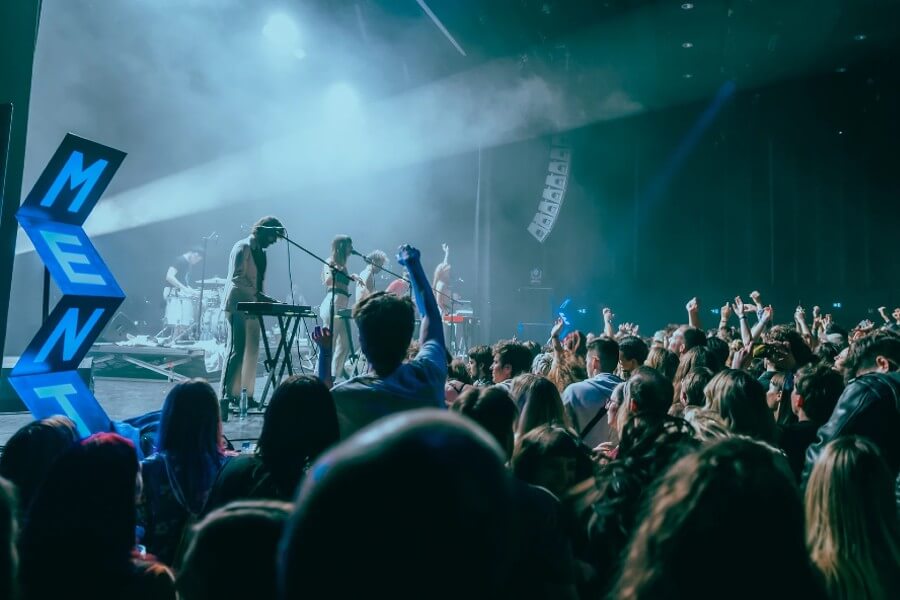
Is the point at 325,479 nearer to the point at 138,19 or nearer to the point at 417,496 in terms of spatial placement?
the point at 417,496

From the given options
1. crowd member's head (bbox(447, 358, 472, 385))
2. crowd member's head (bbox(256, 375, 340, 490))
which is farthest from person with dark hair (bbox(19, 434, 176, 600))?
crowd member's head (bbox(447, 358, 472, 385))

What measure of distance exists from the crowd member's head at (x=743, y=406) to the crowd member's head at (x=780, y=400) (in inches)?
48.9

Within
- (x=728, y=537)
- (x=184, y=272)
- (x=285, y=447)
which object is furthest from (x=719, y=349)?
(x=184, y=272)

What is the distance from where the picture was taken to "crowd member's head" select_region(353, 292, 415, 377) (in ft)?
8.25

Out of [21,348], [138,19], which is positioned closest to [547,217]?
[138,19]

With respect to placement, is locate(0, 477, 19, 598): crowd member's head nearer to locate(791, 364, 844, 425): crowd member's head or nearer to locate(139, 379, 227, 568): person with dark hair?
locate(139, 379, 227, 568): person with dark hair

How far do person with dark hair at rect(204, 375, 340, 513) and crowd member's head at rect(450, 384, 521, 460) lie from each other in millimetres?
498

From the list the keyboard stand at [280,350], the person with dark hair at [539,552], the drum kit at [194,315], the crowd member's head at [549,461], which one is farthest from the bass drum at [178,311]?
the person with dark hair at [539,552]

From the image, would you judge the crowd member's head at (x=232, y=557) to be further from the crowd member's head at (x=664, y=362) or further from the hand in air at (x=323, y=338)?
the crowd member's head at (x=664, y=362)

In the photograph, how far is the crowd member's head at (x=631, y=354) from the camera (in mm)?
4902

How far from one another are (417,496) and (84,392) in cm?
436

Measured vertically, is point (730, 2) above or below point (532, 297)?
above

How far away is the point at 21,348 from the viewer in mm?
13547

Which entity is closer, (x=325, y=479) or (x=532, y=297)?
(x=325, y=479)
